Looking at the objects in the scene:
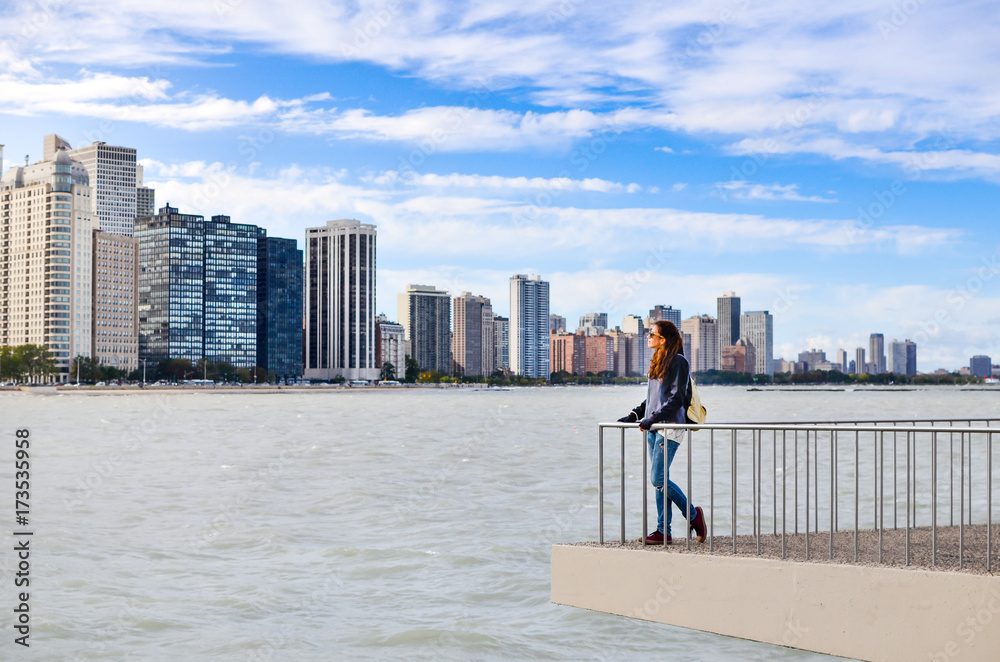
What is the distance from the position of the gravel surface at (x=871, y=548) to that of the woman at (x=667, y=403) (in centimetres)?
30

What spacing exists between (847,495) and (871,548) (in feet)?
54.0

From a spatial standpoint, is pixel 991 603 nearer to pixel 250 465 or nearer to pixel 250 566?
pixel 250 566

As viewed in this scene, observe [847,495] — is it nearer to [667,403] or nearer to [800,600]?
[667,403]

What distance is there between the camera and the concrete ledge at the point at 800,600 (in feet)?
25.6

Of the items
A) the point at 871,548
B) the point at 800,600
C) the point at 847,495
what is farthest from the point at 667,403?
the point at 847,495

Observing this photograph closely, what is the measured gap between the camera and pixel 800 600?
340 inches

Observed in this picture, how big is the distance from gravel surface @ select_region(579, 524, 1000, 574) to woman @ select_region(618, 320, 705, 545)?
0.98 feet

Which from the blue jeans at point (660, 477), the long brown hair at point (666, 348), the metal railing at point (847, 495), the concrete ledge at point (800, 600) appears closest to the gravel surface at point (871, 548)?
the metal railing at point (847, 495)

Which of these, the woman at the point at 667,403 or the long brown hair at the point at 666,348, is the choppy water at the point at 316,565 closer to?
the woman at the point at 667,403

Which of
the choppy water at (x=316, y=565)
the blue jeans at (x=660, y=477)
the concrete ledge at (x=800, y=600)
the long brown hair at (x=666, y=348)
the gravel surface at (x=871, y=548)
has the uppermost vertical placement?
the long brown hair at (x=666, y=348)

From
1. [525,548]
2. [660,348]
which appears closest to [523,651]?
[660,348]

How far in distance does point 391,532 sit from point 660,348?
10.3 meters

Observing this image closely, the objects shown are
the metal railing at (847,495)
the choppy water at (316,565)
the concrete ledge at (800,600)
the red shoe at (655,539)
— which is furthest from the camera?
the choppy water at (316,565)

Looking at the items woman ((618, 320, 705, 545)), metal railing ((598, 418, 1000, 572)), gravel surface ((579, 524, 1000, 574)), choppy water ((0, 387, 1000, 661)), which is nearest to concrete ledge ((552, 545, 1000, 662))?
gravel surface ((579, 524, 1000, 574))
